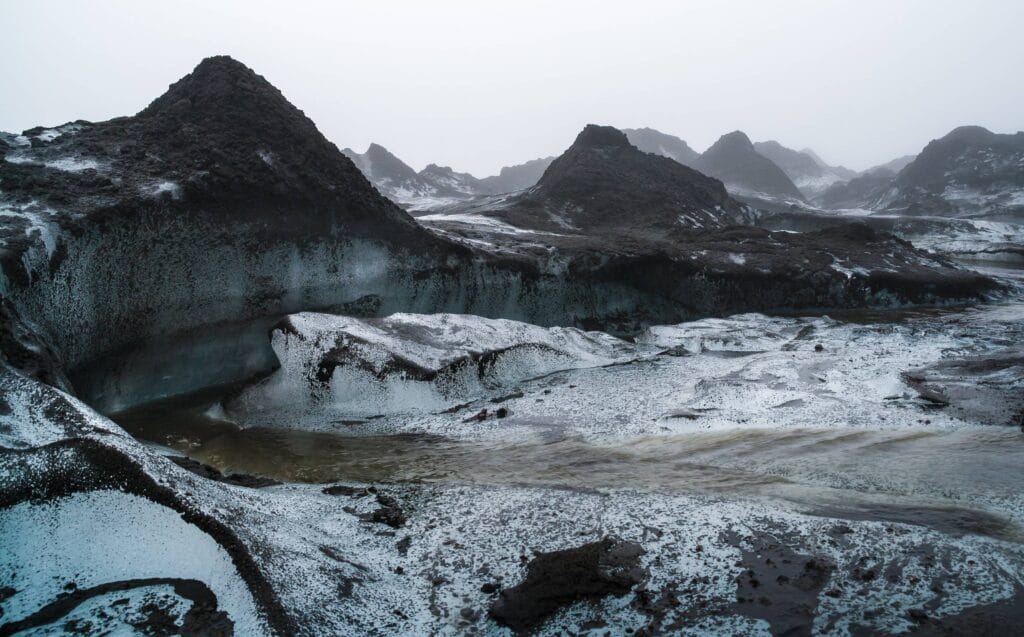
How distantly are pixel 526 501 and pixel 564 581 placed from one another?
91 cm

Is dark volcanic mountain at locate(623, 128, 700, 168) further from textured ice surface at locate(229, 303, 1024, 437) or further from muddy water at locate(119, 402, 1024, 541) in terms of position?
muddy water at locate(119, 402, 1024, 541)

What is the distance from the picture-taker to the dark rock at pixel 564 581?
2.49m

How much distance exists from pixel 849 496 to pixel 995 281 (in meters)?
11.4

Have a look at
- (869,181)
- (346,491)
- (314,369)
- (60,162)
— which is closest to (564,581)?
(346,491)

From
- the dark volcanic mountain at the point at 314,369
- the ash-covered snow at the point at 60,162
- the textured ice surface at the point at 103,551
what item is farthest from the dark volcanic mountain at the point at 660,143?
the textured ice surface at the point at 103,551

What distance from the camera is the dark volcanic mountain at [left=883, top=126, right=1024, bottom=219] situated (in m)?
28.2

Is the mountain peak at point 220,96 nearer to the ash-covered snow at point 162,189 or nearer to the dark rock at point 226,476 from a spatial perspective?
the ash-covered snow at point 162,189

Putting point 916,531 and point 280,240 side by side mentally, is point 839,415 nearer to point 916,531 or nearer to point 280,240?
point 916,531

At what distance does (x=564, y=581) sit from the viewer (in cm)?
264

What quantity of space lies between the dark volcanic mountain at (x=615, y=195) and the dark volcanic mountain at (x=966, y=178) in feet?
58.9

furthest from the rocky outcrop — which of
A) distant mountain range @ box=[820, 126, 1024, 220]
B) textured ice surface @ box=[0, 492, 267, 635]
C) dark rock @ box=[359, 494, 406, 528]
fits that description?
distant mountain range @ box=[820, 126, 1024, 220]

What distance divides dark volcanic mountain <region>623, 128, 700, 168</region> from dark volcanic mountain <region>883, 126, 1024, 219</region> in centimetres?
1880

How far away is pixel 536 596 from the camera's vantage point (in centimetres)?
258

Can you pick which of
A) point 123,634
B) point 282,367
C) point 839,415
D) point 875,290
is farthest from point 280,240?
point 875,290
